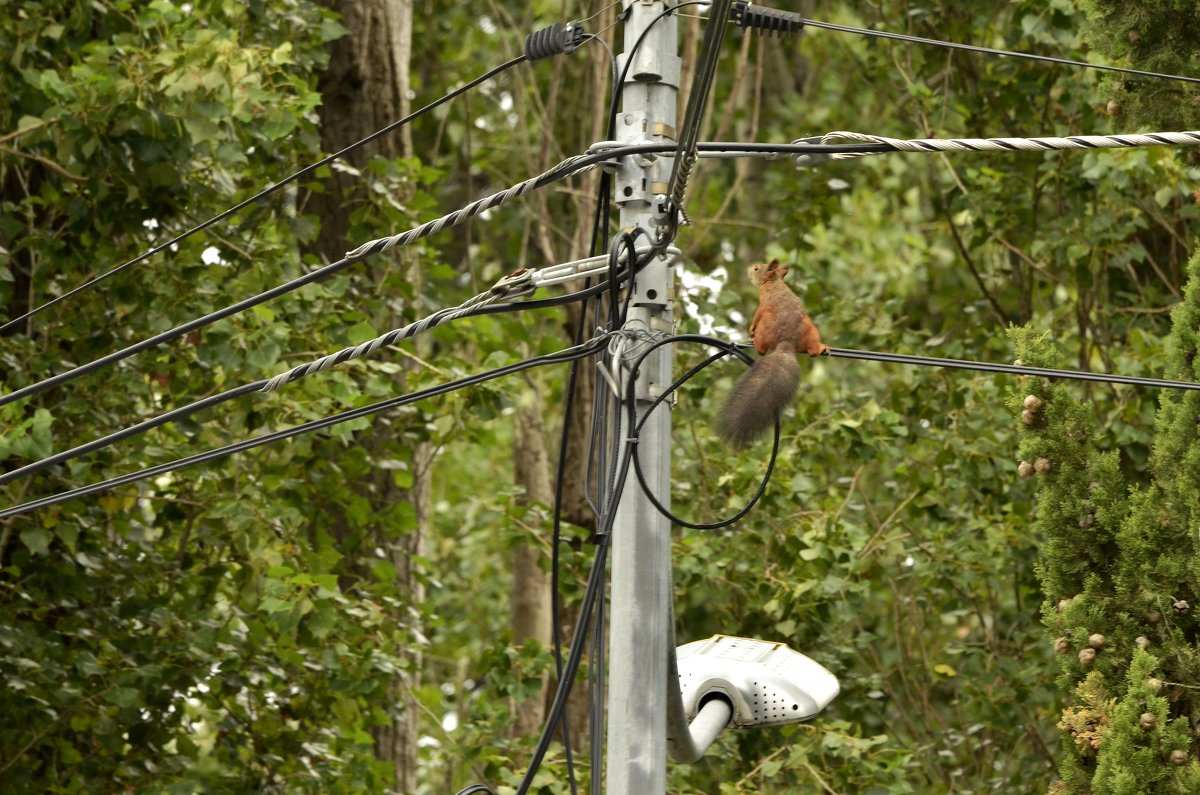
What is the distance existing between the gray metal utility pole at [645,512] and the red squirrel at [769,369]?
248 mm

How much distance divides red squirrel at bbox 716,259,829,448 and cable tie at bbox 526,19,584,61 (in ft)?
3.39

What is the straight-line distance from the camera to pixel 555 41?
5102 mm

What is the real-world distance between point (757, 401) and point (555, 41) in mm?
1581

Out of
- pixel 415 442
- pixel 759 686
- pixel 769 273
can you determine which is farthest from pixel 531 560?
pixel 769 273

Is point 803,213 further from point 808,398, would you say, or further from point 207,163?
point 207,163

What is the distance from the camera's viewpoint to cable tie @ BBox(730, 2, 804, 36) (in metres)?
4.92

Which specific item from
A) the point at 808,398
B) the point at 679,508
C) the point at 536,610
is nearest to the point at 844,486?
the point at 808,398

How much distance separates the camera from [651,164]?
176 inches

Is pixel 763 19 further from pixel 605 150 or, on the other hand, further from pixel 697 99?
pixel 697 99

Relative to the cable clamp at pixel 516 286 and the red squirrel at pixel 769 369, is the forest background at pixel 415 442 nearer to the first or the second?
the red squirrel at pixel 769 369

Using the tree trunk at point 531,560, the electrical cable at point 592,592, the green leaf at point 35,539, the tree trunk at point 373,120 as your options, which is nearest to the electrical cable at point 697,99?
the electrical cable at point 592,592

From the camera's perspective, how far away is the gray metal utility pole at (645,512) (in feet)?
13.8

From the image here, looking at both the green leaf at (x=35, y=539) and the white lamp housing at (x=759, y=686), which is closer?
the white lamp housing at (x=759, y=686)

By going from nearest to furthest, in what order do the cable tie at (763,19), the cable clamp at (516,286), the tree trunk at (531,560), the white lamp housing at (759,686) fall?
the cable clamp at (516,286) → the white lamp housing at (759,686) → the cable tie at (763,19) → the tree trunk at (531,560)
